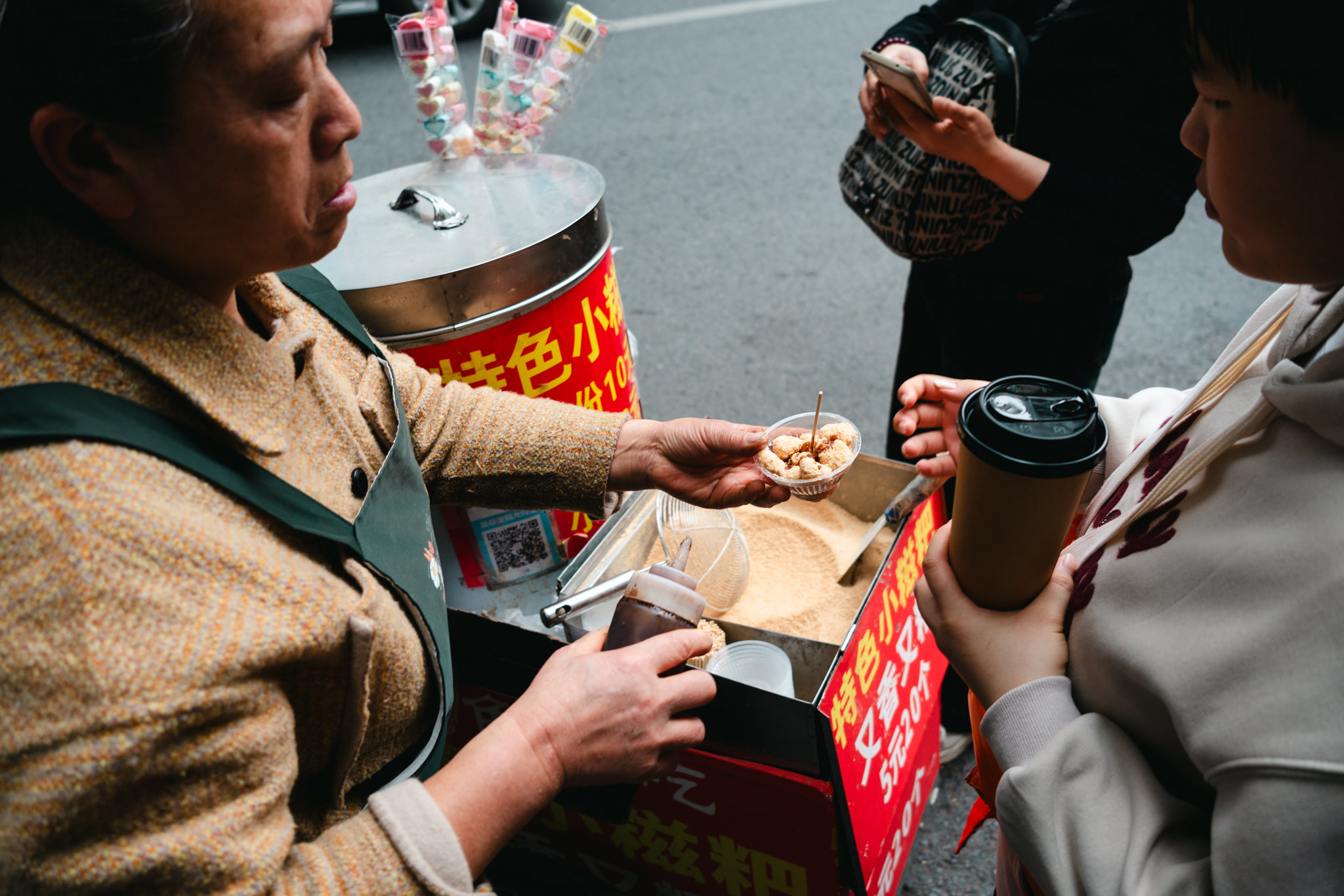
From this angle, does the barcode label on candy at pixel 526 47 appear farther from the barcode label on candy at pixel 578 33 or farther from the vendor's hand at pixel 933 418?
the vendor's hand at pixel 933 418

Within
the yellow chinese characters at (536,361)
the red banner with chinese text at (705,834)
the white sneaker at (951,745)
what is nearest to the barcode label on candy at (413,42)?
the yellow chinese characters at (536,361)

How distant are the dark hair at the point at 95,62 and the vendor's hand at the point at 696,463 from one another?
2.98ft

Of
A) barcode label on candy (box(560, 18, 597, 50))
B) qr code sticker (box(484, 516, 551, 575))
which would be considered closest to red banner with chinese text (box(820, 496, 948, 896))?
qr code sticker (box(484, 516, 551, 575))

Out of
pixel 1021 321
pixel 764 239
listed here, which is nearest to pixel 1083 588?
pixel 1021 321

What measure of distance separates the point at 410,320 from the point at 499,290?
0.59 ft

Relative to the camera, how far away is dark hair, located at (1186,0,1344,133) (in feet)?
2.19

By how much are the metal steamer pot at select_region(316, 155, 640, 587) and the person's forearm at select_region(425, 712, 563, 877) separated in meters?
0.74

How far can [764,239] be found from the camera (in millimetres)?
4570

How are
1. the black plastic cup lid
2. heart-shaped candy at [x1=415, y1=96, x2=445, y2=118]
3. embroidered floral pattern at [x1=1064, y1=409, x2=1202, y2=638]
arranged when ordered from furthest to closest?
heart-shaped candy at [x1=415, y1=96, x2=445, y2=118], embroidered floral pattern at [x1=1064, y1=409, x2=1202, y2=638], the black plastic cup lid

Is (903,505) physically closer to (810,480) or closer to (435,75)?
(810,480)

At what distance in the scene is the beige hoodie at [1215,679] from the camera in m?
0.66

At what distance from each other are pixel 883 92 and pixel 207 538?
1.74 metres

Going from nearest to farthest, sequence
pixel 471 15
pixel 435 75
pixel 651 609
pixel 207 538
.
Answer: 1. pixel 207 538
2. pixel 651 609
3. pixel 435 75
4. pixel 471 15

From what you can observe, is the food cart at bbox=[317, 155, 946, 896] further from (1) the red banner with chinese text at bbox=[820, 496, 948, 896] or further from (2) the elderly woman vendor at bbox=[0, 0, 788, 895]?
(2) the elderly woman vendor at bbox=[0, 0, 788, 895]
